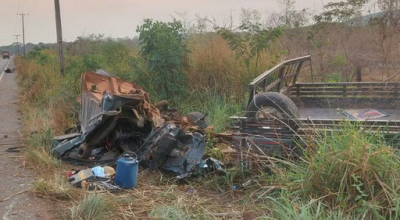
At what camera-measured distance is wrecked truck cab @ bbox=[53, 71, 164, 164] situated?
21.2ft

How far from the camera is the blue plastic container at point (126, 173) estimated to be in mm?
5250

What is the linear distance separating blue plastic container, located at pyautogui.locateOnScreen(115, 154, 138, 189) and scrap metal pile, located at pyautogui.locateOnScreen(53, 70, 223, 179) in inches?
19.7

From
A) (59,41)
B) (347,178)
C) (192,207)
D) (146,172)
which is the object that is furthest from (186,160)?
(59,41)

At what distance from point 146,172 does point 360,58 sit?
1062cm

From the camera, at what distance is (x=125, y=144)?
21.9 ft

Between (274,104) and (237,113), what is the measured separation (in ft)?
4.11

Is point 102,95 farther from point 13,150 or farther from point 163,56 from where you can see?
point 163,56

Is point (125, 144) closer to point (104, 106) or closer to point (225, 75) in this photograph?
point (104, 106)

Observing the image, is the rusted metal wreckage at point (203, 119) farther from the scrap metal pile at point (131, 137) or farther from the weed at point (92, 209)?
the weed at point (92, 209)

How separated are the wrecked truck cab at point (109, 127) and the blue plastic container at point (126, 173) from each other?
108 centimetres

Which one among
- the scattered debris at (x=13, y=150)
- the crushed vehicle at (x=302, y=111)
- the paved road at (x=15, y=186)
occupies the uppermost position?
the crushed vehicle at (x=302, y=111)

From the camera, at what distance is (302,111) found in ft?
22.1

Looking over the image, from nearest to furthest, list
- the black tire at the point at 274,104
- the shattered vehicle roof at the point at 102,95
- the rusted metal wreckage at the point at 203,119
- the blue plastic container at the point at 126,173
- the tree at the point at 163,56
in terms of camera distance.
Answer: the rusted metal wreckage at the point at 203,119 → the black tire at the point at 274,104 → the blue plastic container at the point at 126,173 → the shattered vehicle roof at the point at 102,95 → the tree at the point at 163,56

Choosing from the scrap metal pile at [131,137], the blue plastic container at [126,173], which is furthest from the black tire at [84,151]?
the blue plastic container at [126,173]
